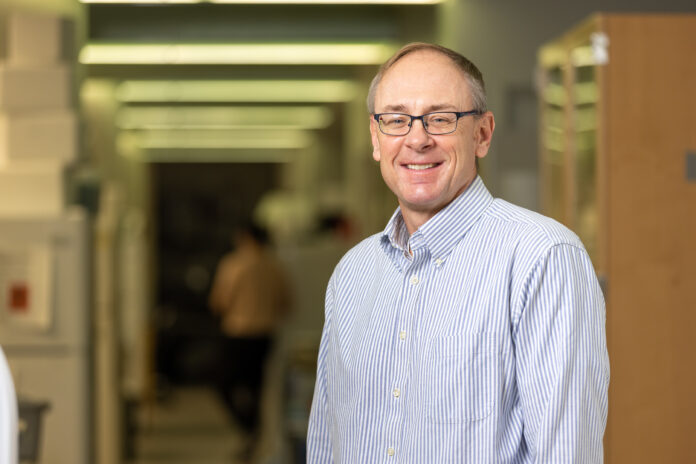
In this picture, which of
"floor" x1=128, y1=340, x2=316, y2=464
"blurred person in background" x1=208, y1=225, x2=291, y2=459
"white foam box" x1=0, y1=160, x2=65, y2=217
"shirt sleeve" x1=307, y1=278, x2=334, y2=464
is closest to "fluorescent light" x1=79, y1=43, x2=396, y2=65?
"blurred person in background" x1=208, y1=225, x2=291, y2=459

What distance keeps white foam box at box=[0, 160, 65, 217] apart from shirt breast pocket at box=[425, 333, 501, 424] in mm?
3168

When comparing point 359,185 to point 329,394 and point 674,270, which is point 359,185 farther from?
point 329,394

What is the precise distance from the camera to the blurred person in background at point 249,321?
24.8 ft

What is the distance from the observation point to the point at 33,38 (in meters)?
4.61

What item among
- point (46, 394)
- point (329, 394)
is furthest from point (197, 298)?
point (329, 394)

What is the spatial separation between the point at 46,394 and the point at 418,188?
10.1 ft

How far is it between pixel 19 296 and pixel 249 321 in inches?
129

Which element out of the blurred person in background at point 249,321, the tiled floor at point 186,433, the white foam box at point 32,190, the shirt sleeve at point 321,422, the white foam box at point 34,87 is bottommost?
the tiled floor at point 186,433

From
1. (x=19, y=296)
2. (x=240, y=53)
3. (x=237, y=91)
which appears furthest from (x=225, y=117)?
(x=19, y=296)

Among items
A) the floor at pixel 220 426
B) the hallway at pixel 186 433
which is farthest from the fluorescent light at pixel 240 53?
the hallway at pixel 186 433

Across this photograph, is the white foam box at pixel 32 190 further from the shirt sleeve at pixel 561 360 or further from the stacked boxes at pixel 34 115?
the shirt sleeve at pixel 561 360

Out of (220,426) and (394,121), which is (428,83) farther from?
(220,426)

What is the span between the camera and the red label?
4492 millimetres

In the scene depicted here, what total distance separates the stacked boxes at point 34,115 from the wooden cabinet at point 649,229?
8.26 ft
